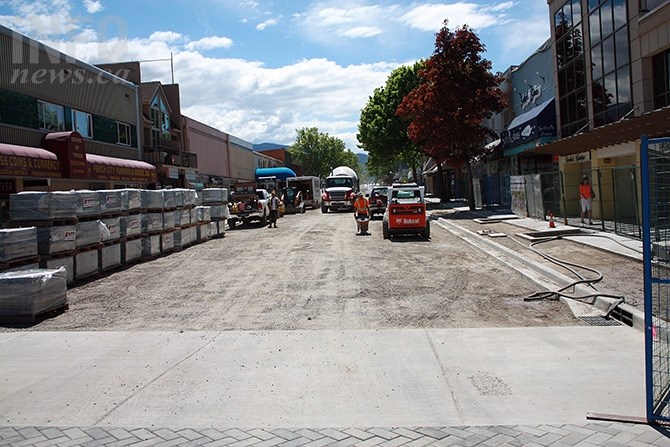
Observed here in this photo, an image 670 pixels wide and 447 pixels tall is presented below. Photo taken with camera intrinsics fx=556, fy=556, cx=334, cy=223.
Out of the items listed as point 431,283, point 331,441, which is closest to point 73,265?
point 431,283

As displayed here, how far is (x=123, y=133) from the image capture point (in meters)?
34.7

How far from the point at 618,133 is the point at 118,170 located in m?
24.5

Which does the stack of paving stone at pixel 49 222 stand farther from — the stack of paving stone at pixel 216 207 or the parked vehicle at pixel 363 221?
the parked vehicle at pixel 363 221

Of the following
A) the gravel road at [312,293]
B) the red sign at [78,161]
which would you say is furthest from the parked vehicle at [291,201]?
the gravel road at [312,293]

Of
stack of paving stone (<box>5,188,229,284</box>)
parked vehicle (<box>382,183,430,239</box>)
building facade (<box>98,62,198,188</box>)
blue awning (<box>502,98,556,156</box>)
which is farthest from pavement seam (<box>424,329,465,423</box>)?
building facade (<box>98,62,198,188</box>)

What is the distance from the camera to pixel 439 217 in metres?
31.7

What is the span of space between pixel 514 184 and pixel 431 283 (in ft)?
55.1

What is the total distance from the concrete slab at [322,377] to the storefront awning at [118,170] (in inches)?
830

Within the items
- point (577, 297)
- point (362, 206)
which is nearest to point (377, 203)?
point (362, 206)

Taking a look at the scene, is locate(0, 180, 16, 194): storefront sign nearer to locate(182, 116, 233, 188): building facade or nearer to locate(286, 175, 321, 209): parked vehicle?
locate(182, 116, 233, 188): building facade

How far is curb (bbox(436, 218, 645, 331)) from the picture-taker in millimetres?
8297

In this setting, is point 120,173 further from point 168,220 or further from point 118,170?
point 168,220

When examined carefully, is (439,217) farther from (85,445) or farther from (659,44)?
(85,445)

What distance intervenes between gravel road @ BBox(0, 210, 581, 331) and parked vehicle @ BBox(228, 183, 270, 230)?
11764 millimetres
